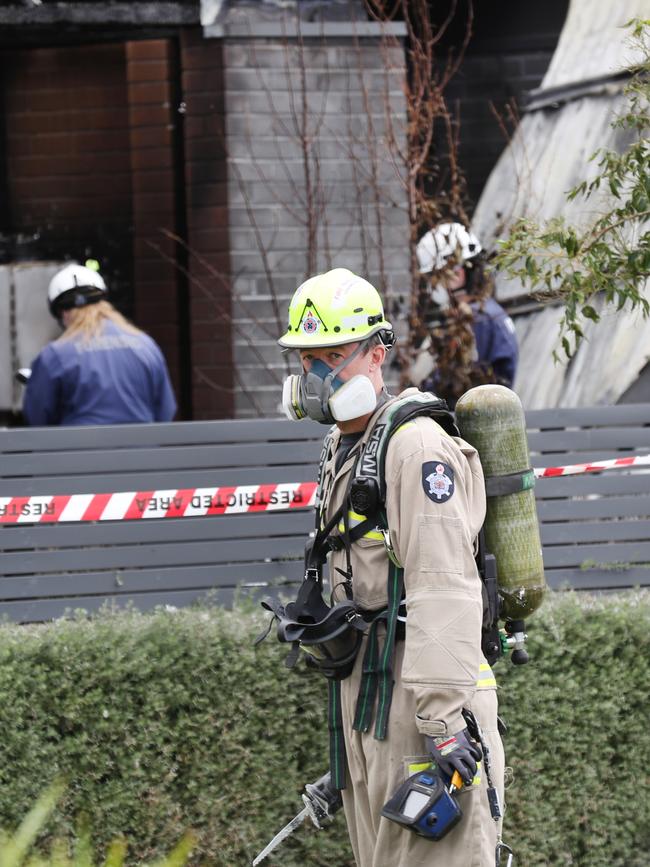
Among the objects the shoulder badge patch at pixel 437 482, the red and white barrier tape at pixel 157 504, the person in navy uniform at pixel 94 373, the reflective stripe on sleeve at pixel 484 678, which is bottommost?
the reflective stripe on sleeve at pixel 484 678

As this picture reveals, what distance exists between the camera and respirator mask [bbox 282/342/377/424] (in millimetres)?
3566

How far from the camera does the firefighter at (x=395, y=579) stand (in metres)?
3.38

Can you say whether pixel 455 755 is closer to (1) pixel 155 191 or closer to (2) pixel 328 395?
(2) pixel 328 395

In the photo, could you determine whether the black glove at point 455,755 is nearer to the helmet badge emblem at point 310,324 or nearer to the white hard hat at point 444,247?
the helmet badge emblem at point 310,324

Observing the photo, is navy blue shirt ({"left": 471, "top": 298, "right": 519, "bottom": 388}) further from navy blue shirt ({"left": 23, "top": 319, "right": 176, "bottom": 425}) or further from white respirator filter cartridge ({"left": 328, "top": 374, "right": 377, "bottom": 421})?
white respirator filter cartridge ({"left": 328, "top": 374, "right": 377, "bottom": 421})

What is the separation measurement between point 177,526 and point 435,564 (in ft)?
5.96

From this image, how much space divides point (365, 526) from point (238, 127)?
462 cm

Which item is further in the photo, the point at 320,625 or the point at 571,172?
the point at 571,172

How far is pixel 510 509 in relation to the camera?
12.7 ft

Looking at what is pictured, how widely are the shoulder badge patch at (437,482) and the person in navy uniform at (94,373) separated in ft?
10.6

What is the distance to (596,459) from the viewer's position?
17.8 ft

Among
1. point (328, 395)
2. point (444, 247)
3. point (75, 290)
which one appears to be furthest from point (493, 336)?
→ point (328, 395)

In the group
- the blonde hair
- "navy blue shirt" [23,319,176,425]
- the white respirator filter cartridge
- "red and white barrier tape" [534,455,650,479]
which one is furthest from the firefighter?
the blonde hair

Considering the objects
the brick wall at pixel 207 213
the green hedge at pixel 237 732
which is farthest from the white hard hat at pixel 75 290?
the green hedge at pixel 237 732
